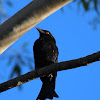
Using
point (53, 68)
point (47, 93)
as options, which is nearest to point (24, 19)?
point (53, 68)

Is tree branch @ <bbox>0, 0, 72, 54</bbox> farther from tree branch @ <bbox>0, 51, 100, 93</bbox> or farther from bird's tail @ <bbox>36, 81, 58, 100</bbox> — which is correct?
bird's tail @ <bbox>36, 81, 58, 100</bbox>

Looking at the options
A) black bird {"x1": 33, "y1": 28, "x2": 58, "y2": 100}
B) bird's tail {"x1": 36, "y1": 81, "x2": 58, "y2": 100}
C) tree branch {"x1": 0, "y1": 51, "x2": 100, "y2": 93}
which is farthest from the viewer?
black bird {"x1": 33, "y1": 28, "x2": 58, "y2": 100}

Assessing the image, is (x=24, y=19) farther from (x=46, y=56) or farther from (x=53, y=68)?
(x=46, y=56)

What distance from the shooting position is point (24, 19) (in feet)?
5.57

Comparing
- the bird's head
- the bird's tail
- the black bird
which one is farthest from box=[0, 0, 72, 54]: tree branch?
the bird's head

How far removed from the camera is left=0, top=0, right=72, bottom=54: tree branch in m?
1.65

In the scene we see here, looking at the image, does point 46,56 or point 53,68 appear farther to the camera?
point 46,56

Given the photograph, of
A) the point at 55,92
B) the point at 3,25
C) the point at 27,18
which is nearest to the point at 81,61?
the point at 27,18

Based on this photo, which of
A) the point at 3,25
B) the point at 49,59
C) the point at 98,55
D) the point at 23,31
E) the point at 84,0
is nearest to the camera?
the point at 98,55

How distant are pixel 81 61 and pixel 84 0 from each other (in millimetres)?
1528

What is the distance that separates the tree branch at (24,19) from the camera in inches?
65.1

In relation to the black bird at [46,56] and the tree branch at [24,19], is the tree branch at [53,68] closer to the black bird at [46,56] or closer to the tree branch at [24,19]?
the tree branch at [24,19]

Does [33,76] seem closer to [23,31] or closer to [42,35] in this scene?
[23,31]

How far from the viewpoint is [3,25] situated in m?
1.68
